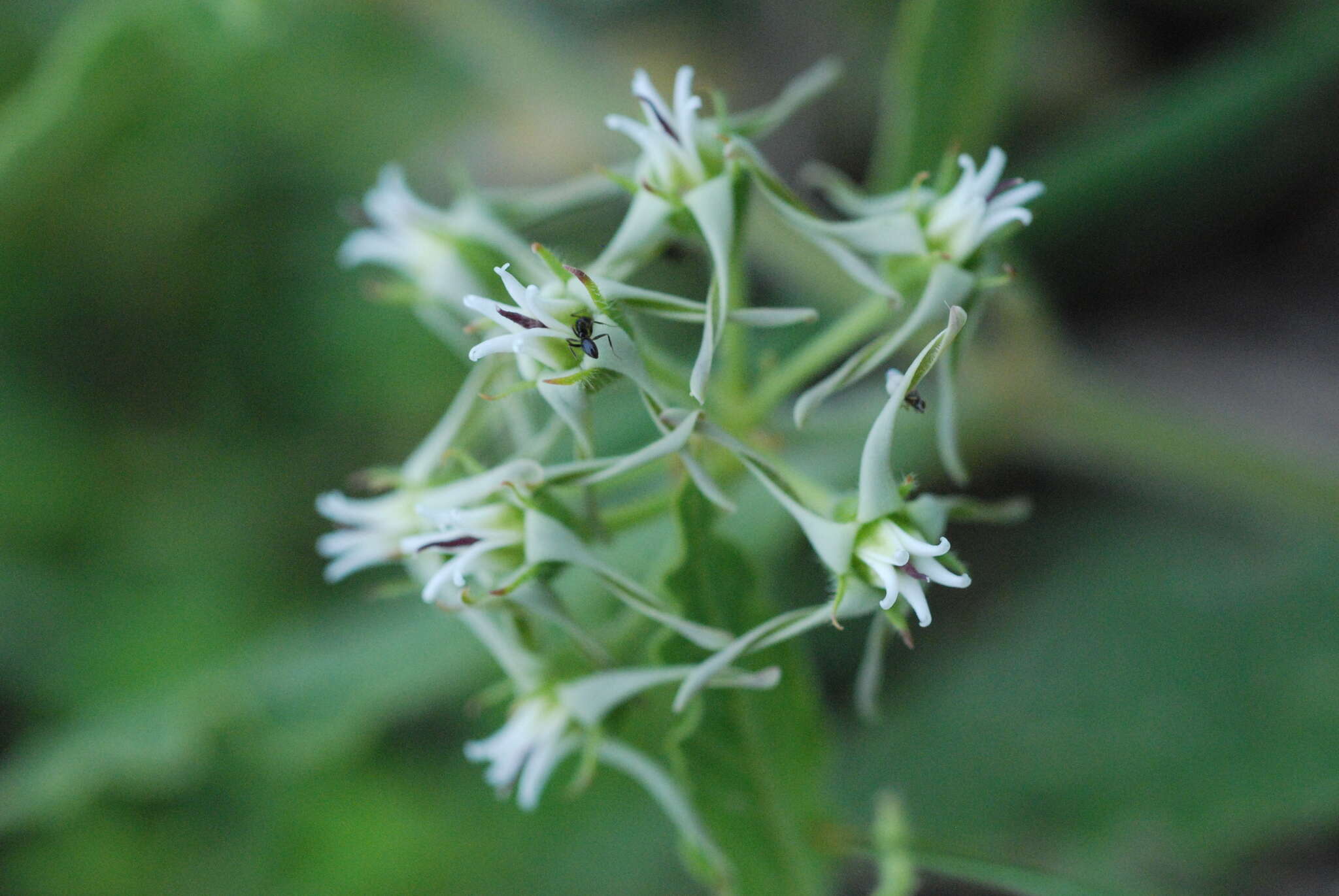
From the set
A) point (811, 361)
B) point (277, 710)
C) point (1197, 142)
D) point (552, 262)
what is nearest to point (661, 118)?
point (552, 262)

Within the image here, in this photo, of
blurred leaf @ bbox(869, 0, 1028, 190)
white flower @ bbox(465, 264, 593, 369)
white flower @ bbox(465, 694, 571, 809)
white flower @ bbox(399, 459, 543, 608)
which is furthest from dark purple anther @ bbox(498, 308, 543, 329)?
blurred leaf @ bbox(869, 0, 1028, 190)

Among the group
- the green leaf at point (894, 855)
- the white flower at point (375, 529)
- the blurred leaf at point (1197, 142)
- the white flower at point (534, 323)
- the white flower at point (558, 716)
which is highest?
the blurred leaf at point (1197, 142)

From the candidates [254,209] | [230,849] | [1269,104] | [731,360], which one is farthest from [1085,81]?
[230,849]

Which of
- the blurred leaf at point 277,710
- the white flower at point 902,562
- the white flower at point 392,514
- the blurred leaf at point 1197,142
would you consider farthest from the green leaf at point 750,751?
the blurred leaf at point 1197,142

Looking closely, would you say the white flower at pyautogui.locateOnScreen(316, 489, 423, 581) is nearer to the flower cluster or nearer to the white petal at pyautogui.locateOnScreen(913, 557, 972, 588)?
the flower cluster

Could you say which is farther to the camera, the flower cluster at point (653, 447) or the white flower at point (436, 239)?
the white flower at point (436, 239)

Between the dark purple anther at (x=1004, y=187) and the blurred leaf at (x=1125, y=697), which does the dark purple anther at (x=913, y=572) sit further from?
the blurred leaf at (x=1125, y=697)

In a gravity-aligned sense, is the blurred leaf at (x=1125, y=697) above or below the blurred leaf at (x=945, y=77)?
below
